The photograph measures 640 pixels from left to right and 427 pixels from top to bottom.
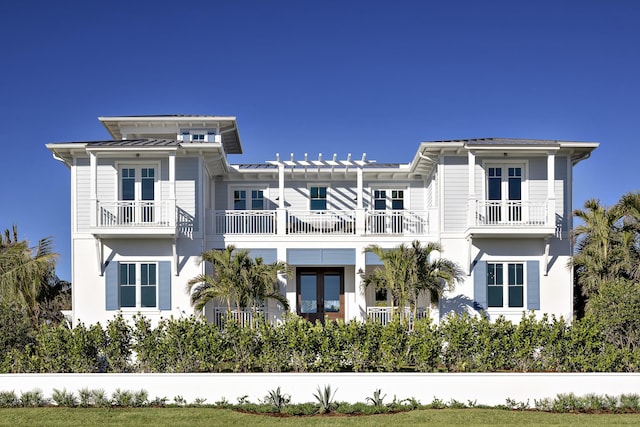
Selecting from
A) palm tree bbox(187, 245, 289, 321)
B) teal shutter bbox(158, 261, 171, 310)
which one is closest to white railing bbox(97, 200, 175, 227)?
teal shutter bbox(158, 261, 171, 310)

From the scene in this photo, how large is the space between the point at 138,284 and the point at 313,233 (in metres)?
5.81

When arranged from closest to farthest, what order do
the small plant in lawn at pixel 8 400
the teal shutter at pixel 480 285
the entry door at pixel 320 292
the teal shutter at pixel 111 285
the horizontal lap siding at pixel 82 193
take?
the small plant in lawn at pixel 8 400 → the teal shutter at pixel 111 285 → the teal shutter at pixel 480 285 → the horizontal lap siding at pixel 82 193 → the entry door at pixel 320 292

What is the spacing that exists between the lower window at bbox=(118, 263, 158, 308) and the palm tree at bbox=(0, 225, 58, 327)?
2.26 m

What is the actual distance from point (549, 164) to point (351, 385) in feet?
31.8

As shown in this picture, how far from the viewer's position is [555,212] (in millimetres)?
21297

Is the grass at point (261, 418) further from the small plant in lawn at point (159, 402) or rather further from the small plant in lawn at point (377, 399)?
the small plant in lawn at point (377, 399)

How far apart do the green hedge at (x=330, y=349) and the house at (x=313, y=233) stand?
3.75 meters

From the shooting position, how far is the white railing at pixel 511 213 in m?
20.9

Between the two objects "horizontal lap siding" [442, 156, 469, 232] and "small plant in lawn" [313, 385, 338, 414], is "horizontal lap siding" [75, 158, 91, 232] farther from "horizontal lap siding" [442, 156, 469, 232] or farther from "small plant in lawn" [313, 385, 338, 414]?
"horizontal lap siding" [442, 156, 469, 232]

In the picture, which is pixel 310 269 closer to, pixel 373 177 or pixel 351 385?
pixel 373 177

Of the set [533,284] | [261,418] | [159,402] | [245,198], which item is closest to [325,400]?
[261,418]

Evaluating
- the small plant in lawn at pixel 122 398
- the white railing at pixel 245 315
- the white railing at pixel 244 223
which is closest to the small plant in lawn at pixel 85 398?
the small plant in lawn at pixel 122 398

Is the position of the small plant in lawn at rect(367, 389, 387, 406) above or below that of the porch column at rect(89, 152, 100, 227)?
below

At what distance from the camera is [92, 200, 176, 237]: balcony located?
66.9 ft
